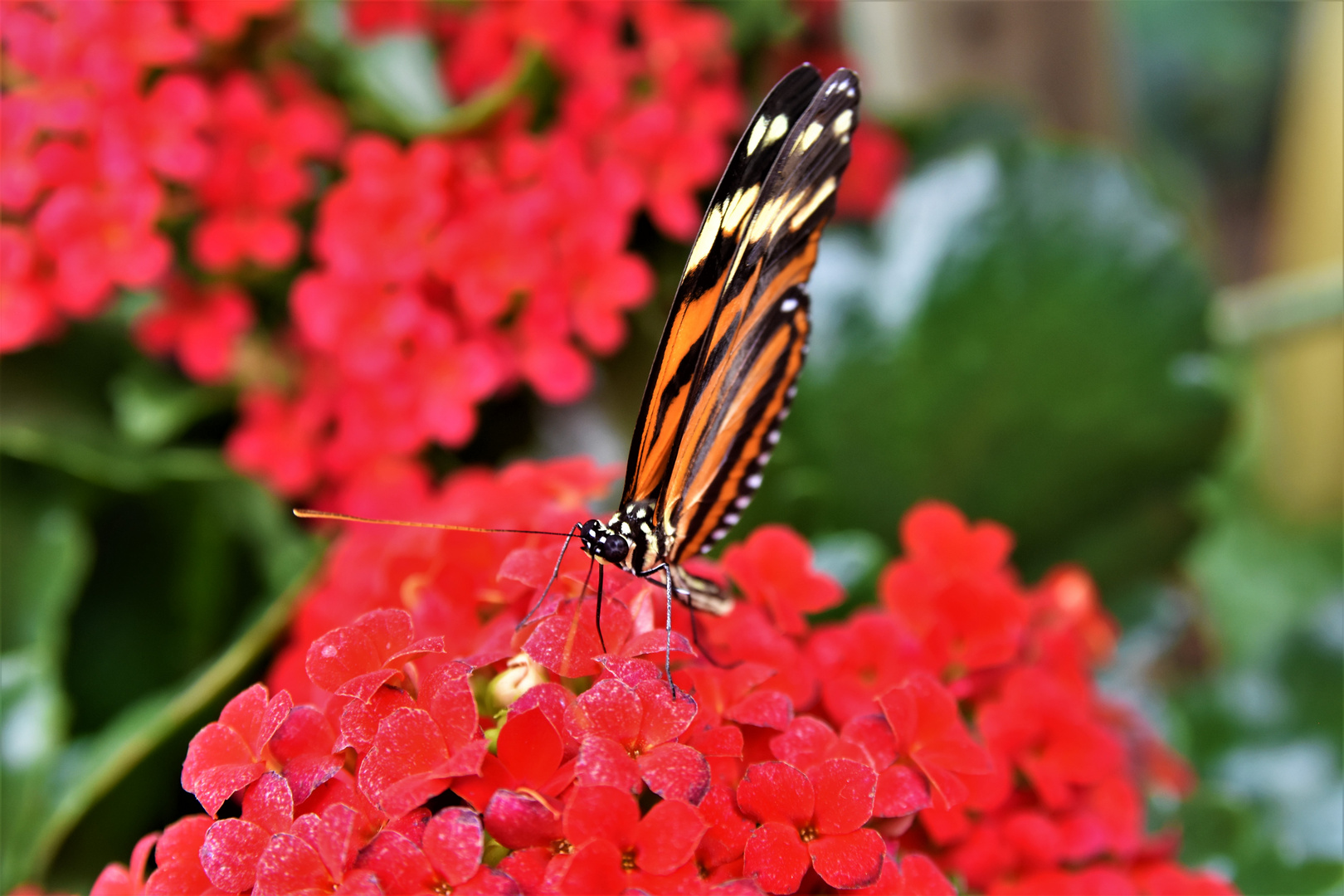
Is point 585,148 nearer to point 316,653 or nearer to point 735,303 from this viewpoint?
point 735,303

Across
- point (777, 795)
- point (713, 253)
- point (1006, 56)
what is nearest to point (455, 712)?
point (777, 795)

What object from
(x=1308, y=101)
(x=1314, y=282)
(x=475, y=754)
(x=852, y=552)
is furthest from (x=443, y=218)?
(x=1308, y=101)

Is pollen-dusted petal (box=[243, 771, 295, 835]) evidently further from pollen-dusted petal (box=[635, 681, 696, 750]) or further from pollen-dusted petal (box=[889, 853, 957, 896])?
pollen-dusted petal (box=[889, 853, 957, 896])

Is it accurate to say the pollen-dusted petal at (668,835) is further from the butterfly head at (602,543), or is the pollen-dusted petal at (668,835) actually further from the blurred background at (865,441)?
the blurred background at (865,441)

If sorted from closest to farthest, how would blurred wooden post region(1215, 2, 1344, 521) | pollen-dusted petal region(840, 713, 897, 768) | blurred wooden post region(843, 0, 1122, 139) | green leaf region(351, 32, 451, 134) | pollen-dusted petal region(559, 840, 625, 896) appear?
pollen-dusted petal region(559, 840, 625, 896) < pollen-dusted petal region(840, 713, 897, 768) < green leaf region(351, 32, 451, 134) < blurred wooden post region(843, 0, 1122, 139) < blurred wooden post region(1215, 2, 1344, 521)

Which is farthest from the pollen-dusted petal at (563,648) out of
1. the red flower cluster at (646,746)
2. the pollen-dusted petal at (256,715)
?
the pollen-dusted petal at (256,715)

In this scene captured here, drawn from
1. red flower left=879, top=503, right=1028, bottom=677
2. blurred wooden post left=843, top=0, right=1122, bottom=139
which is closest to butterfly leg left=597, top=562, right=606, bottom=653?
red flower left=879, top=503, right=1028, bottom=677

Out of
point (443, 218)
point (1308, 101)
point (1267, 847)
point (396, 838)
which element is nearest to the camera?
point (396, 838)
